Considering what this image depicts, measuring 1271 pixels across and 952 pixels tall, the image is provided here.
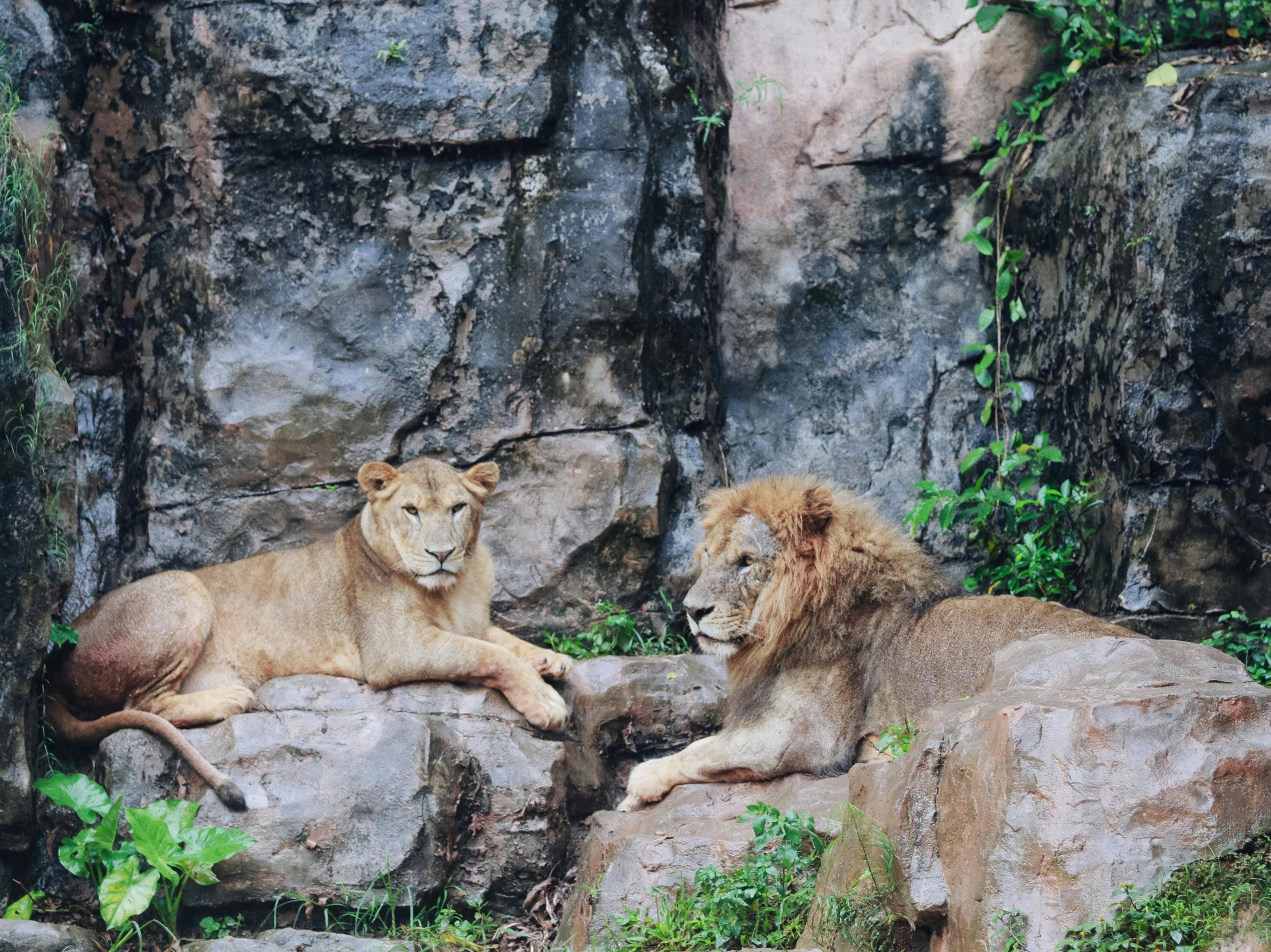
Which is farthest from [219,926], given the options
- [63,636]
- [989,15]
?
[989,15]

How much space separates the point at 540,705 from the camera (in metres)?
6.79

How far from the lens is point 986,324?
851 cm

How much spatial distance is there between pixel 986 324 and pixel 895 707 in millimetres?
3304

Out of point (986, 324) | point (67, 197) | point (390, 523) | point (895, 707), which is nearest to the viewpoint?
point (895, 707)

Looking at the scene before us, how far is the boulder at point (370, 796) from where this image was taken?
6.11 metres

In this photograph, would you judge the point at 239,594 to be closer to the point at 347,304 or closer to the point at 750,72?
the point at 347,304

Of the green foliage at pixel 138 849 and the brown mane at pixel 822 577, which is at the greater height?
the brown mane at pixel 822 577

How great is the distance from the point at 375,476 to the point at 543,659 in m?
1.29

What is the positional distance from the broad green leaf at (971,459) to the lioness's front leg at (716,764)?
8.46ft

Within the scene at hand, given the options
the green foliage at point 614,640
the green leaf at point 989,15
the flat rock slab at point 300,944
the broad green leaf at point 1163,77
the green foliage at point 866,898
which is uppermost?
the green leaf at point 989,15

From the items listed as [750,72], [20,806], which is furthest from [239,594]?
[750,72]

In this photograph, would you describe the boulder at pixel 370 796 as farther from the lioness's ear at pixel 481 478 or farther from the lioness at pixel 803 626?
the lioness's ear at pixel 481 478

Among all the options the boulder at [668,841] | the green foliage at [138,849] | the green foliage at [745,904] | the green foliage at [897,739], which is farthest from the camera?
the green foliage at [138,849]

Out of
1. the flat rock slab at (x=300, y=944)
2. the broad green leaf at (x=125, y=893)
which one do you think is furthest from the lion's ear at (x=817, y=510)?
the broad green leaf at (x=125, y=893)
